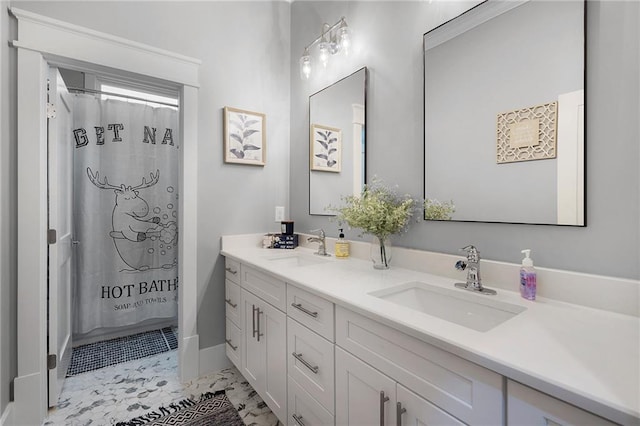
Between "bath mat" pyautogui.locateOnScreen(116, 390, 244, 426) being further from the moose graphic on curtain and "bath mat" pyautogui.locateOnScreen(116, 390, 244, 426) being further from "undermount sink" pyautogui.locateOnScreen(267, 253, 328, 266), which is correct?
the moose graphic on curtain

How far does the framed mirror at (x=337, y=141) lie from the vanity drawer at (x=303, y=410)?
1.06m

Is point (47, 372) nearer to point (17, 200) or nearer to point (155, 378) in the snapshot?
point (155, 378)

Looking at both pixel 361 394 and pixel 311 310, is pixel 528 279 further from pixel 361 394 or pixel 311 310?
pixel 311 310

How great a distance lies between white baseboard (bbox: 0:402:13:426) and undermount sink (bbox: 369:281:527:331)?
6.08 ft

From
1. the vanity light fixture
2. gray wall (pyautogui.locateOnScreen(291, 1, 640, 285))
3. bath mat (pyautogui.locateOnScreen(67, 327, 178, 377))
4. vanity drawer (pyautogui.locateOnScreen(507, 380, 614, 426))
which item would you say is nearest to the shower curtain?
bath mat (pyautogui.locateOnScreen(67, 327, 178, 377))

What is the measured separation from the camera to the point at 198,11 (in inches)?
78.0

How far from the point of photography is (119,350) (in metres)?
2.35

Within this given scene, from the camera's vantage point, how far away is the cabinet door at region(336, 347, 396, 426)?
2.85 feet

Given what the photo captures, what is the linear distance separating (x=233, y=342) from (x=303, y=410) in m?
0.88

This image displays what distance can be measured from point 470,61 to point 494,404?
1231 millimetres

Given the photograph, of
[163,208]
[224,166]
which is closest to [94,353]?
[163,208]

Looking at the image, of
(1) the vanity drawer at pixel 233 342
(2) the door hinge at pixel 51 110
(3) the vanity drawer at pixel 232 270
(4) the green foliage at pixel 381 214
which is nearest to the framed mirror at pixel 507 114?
(4) the green foliage at pixel 381 214

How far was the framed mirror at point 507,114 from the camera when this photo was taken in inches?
38.1

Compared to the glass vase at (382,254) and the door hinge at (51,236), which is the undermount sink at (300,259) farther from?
the door hinge at (51,236)
